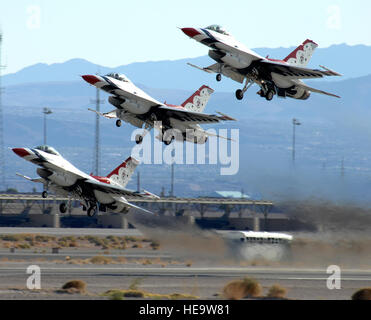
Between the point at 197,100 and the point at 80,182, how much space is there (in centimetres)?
1419

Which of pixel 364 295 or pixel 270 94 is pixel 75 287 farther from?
pixel 270 94

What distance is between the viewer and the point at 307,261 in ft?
216

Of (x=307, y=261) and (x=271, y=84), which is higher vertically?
(x=271, y=84)

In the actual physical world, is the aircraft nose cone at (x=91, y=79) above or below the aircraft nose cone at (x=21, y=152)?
above

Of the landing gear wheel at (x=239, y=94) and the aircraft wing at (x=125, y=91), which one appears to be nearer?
the landing gear wheel at (x=239, y=94)

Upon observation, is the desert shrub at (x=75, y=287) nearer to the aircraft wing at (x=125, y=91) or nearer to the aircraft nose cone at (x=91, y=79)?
the aircraft nose cone at (x=91, y=79)

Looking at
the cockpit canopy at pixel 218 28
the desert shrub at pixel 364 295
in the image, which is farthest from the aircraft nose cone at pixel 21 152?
the desert shrub at pixel 364 295

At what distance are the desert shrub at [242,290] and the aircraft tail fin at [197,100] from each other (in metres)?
24.2

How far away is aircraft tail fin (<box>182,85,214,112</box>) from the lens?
70250mm

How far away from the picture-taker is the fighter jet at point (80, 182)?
59.8 meters

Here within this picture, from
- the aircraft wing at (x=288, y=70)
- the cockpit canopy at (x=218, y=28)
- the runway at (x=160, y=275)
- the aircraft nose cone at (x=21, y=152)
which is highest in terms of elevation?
the cockpit canopy at (x=218, y=28)

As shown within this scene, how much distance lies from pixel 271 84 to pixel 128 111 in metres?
11.5
